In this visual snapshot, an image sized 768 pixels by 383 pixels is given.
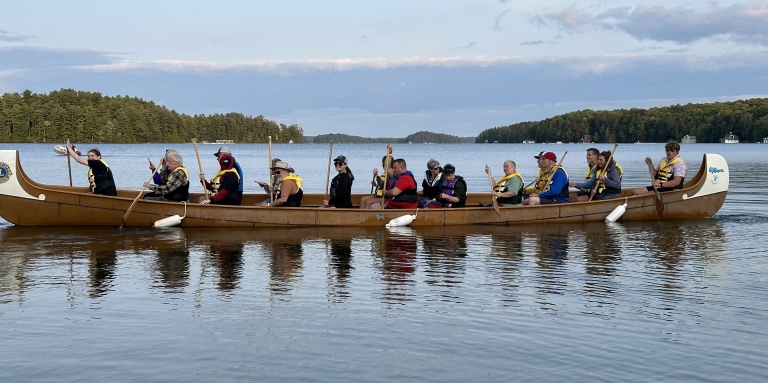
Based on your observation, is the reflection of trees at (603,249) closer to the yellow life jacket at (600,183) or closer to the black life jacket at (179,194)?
the yellow life jacket at (600,183)

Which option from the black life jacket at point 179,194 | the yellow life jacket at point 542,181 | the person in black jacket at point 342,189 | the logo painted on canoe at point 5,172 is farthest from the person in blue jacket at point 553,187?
the logo painted on canoe at point 5,172

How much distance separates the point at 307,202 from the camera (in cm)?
1983

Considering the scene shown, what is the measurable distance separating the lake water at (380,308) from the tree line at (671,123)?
110616 mm

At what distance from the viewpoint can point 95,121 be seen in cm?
12756

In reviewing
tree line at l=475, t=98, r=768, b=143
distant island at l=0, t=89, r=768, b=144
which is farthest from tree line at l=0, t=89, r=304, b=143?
tree line at l=475, t=98, r=768, b=143

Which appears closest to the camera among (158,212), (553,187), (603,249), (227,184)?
(603,249)

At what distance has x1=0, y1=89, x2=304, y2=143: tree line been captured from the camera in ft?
406

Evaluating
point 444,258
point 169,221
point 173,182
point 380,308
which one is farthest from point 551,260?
point 173,182

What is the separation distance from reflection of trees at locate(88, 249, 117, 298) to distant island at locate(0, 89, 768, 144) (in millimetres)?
114543

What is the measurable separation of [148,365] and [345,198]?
10173 millimetres

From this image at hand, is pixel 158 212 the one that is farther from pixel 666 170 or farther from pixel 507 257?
pixel 666 170

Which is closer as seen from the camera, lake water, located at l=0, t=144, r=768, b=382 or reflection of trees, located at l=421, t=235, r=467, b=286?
lake water, located at l=0, t=144, r=768, b=382

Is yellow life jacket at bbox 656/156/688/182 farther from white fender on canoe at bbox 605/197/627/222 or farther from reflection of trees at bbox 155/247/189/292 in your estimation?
reflection of trees at bbox 155/247/189/292

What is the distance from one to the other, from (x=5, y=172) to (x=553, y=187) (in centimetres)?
1080
